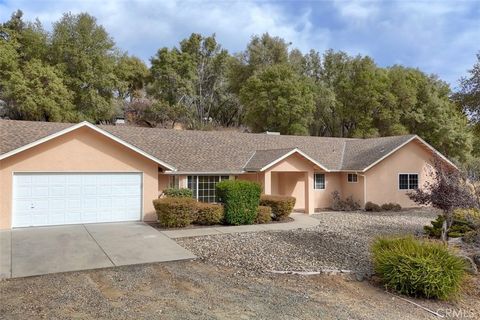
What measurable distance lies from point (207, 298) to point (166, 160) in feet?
40.8

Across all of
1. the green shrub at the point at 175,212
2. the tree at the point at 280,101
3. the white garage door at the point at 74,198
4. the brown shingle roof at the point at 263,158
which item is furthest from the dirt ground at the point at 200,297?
the tree at the point at 280,101

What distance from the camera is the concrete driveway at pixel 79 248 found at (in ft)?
31.3

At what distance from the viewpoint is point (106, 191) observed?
16.2 metres

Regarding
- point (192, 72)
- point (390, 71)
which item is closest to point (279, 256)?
point (390, 71)

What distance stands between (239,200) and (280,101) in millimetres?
23437

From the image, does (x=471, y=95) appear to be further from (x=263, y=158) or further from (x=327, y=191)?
(x=263, y=158)

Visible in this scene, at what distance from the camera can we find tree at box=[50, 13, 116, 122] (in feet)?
113

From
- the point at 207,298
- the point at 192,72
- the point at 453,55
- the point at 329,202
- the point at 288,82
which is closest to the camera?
the point at 207,298

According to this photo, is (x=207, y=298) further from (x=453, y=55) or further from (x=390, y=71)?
(x=390, y=71)

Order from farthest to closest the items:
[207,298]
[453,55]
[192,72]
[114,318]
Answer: [192,72]
[453,55]
[207,298]
[114,318]

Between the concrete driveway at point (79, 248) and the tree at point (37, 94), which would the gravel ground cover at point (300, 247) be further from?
the tree at point (37, 94)

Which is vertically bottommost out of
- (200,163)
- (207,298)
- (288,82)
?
(207,298)

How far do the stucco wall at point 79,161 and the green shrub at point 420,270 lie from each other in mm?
11159

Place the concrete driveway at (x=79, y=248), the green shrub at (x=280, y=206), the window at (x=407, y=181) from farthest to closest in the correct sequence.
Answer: the window at (x=407, y=181)
the green shrub at (x=280, y=206)
the concrete driveway at (x=79, y=248)
